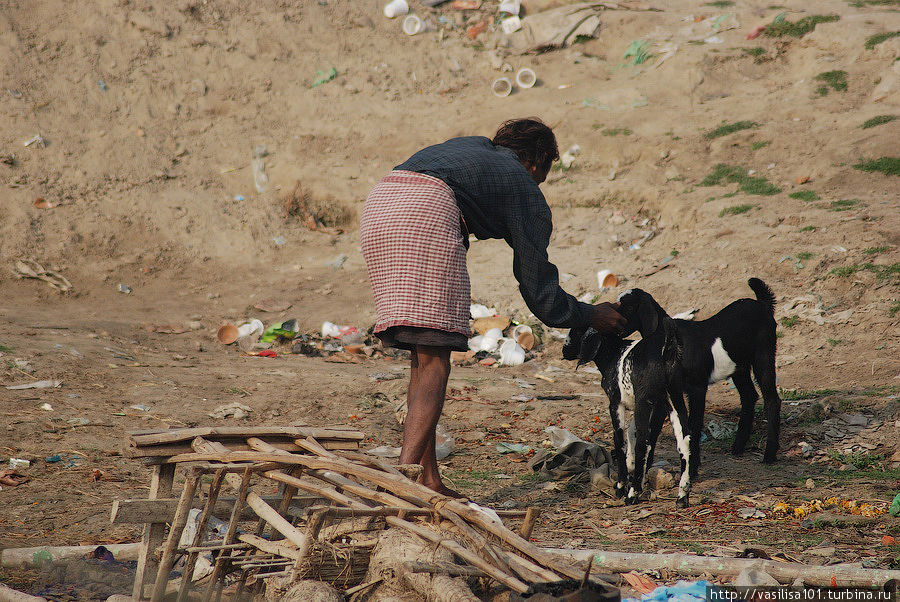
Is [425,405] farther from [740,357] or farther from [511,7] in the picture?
[511,7]

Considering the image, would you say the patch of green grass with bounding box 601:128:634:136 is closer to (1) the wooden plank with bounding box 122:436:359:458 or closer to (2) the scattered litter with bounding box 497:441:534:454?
(2) the scattered litter with bounding box 497:441:534:454

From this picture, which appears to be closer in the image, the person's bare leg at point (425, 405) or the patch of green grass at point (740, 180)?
the person's bare leg at point (425, 405)

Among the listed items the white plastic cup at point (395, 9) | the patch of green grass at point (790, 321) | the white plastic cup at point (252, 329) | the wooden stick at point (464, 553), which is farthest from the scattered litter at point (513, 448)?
the white plastic cup at point (395, 9)

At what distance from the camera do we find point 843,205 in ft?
29.1

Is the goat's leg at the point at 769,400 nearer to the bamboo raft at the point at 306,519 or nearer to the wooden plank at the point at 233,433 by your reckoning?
the bamboo raft at the point at 306,519

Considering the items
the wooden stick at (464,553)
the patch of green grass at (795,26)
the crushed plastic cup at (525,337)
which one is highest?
the patch of green grass at (795,26)

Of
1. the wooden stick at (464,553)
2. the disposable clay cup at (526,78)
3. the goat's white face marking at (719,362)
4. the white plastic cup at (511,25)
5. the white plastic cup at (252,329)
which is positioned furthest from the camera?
the white plastic cup at (511,25)

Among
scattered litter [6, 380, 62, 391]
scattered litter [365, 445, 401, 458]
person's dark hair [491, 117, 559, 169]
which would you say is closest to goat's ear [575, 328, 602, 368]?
person's dark hair [491, 117, 559, 169]

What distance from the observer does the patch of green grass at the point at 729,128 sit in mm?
11109

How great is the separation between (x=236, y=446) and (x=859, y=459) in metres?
3.83

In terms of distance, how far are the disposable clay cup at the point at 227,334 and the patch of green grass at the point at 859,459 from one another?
6096mm

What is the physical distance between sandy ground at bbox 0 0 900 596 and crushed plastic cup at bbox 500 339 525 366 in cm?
24

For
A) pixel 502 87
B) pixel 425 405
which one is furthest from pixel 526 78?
pixel 425 405

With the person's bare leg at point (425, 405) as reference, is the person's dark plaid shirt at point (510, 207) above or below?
above
